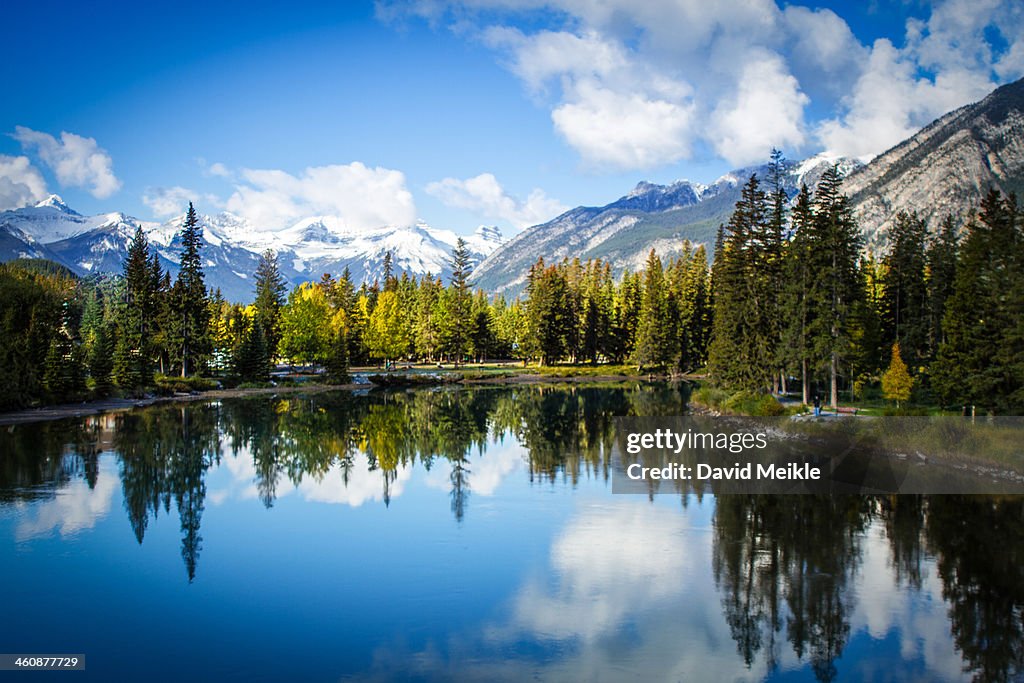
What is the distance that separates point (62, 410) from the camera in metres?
55.8

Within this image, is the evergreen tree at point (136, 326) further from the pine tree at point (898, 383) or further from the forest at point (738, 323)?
the pine tree at point (898, 383)

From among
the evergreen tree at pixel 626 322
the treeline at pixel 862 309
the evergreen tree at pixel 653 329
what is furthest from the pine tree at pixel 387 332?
the treeline at pixel 862 309

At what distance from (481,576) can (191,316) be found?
215 feet

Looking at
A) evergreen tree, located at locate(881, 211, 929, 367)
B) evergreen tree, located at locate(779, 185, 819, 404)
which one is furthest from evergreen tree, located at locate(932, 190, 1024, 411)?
evergreen tree, located at locate(881, 211, 929, 367)

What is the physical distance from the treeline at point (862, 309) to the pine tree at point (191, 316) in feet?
170

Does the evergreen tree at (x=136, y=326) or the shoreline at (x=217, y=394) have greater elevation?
the evergreen tree at (x=136, y=326)

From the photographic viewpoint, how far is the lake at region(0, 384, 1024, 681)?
15.6 metres

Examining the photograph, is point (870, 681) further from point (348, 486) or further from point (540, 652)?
point (348, 486)

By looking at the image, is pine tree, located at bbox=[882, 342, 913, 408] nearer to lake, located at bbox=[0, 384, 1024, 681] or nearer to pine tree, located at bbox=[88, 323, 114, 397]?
lake, located at bbox=[0, 384, 1024, 681]

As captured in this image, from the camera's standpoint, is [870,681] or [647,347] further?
[647,347]

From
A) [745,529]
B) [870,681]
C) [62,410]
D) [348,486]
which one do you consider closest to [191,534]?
[348,486]

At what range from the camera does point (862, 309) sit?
55.5 m

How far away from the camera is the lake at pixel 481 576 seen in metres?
15.6

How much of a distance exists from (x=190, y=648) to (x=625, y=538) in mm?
13524
